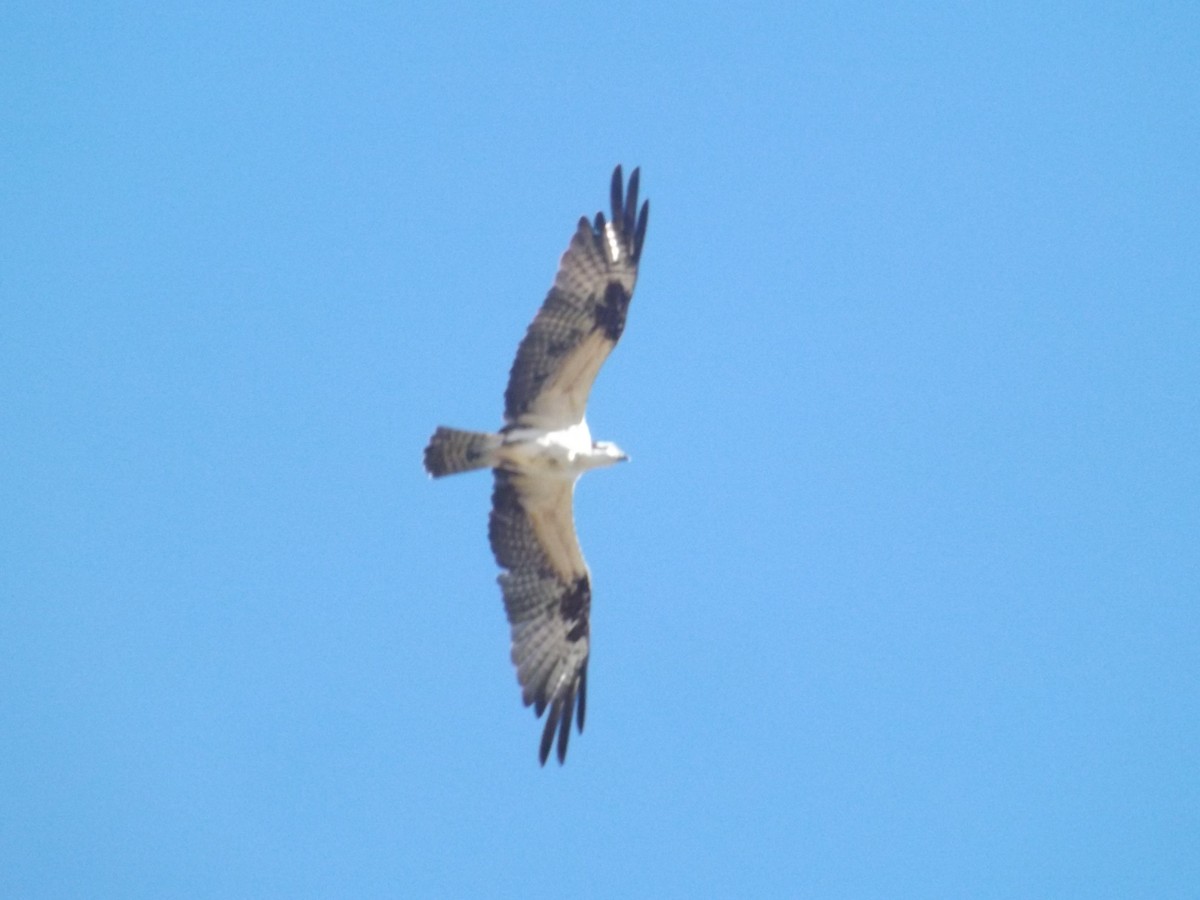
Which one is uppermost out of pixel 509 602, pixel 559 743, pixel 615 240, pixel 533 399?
pixel 615 240

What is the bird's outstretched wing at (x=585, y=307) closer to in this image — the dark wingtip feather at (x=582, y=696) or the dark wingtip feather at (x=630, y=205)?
the dark wingtip feather at (x=630, y=205)

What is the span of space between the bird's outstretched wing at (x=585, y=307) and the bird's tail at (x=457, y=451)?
39 centimetres

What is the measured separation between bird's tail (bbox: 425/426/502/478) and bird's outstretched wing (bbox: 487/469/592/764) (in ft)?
1.49

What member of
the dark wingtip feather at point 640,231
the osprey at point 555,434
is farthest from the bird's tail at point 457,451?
the dark wingtip feather at point 640,231

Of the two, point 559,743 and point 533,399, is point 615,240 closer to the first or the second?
point 533,399

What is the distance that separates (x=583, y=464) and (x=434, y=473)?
1.02m

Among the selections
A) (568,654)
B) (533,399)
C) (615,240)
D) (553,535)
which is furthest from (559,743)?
(615,240)

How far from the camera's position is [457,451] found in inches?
481

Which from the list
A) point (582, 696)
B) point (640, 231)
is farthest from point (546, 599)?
point (640, 231)

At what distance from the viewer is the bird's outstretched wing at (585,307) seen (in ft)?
39.9

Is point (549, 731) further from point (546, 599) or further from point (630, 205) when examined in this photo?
Answer: point (630, 205)

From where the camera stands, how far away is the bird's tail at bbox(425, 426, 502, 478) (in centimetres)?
1211

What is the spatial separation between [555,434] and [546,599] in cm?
143

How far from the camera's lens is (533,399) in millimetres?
12352
